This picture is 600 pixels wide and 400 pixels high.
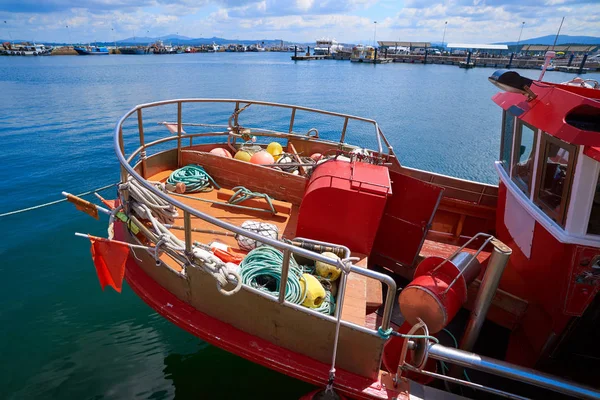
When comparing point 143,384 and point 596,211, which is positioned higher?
point 596,211

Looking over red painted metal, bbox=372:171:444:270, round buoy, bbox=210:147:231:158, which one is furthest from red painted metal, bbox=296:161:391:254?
round buoy, bbox=210:147:231:158

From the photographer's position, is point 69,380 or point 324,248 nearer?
point 324,248

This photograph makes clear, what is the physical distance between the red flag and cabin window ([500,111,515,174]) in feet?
16.6

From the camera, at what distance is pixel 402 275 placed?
5.54m

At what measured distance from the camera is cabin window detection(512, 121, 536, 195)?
165 inches

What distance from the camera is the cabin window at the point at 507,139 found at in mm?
4832

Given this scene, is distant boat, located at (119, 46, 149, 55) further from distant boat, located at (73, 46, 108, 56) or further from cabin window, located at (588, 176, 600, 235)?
cabin window, located at (588, 176, 600, 235)

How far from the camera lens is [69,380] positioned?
521cm

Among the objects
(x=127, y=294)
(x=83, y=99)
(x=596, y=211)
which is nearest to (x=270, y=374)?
(x=127, y=294)

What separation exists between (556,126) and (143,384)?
628 centimetres

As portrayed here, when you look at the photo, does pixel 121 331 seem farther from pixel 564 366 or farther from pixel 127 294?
pixel 564 366

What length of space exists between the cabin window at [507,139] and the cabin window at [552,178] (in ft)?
3.19

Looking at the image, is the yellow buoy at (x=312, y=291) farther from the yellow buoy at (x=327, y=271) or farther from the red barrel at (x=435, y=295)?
the red barrel at (x=435, y=295)

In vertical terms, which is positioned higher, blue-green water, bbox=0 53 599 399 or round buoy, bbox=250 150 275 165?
round buoy, bbox=250 150 275 165
